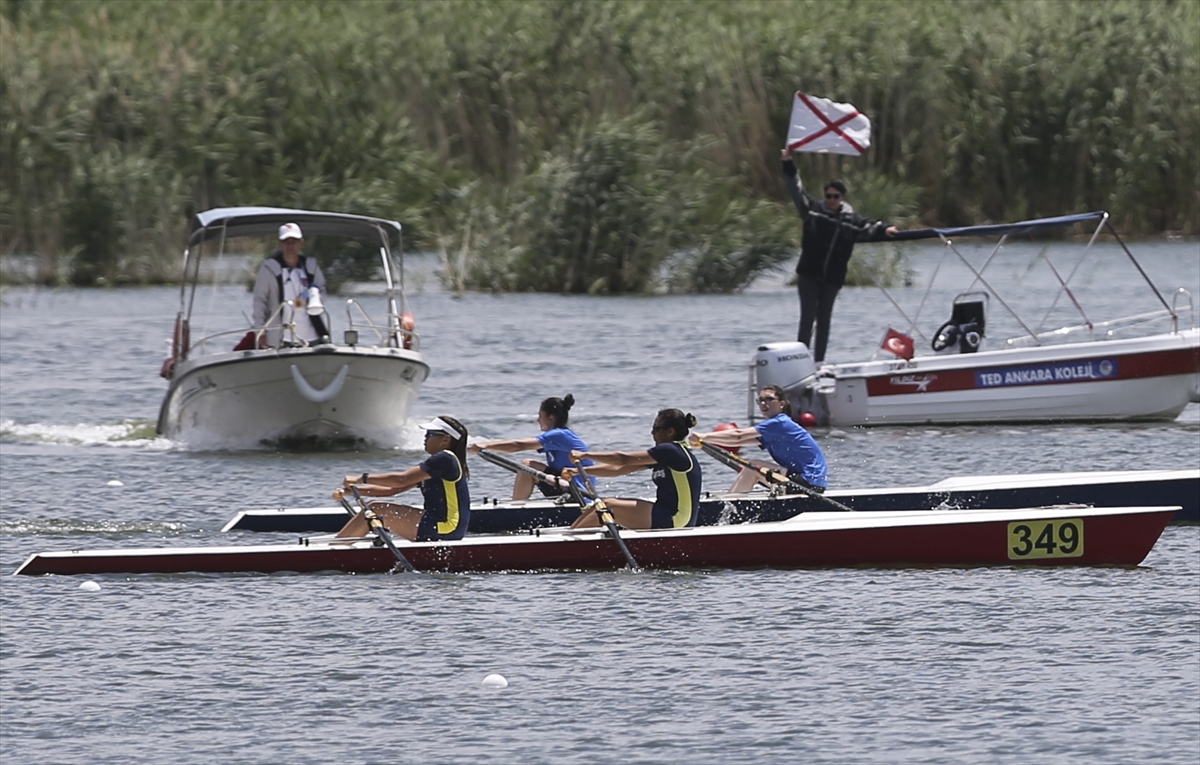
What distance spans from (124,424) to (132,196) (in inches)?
523

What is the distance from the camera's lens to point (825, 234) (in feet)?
71.8

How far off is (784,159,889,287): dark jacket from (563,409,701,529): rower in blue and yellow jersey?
7.26 metres

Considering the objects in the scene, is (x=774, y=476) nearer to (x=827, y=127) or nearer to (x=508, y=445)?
(x=508, y=445)

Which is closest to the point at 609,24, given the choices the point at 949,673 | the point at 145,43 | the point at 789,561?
the point at 145,43

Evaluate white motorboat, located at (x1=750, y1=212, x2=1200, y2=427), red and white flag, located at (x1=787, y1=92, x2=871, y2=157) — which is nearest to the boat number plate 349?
white motorboat, located at (x1=750, y1=212, x2=1200, y2=427)

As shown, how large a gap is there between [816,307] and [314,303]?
5421mm

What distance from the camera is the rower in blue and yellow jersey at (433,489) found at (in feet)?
47.0

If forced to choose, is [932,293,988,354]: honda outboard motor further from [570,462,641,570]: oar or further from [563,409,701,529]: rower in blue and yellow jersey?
[570,462,641,570]: oar

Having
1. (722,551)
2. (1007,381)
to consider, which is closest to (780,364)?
(1007,381)

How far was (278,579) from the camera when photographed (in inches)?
573

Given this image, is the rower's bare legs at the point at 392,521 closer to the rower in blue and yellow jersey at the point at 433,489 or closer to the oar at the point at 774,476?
the rower in blue and yellow jersey at the point at 433,489

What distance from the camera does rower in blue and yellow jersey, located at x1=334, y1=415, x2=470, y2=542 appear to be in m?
14.3

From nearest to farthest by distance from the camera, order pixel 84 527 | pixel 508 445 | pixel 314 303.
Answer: pixel 508 445 < pixel 84 527 < pixel 314 303

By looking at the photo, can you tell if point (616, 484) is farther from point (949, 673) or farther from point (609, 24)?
point (609, 24)
